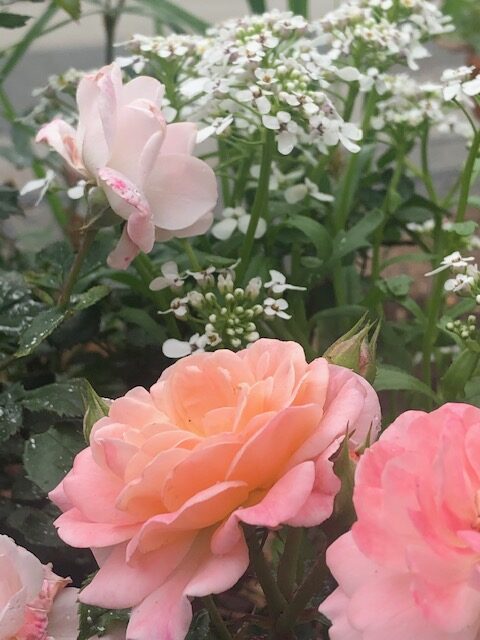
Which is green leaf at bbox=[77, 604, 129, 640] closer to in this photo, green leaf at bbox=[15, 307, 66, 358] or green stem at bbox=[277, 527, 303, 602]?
green stem at bbox=[277, 527, 303, 602]

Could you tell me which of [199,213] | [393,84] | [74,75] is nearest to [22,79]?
[74,75]

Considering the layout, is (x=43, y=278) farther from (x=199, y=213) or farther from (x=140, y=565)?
(x=140, y=565)

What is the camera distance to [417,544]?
23 cm

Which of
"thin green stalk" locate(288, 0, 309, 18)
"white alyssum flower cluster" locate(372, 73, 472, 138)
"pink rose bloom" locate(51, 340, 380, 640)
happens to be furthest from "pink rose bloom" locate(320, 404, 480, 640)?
"thin green stalk" locate(288, 0, 309, 18)

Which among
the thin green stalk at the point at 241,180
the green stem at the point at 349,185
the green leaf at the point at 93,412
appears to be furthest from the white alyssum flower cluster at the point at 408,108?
the green leaf at the point at 93,412

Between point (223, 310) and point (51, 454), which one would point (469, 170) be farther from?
point (51, 454)

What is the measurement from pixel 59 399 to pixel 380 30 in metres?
0.36

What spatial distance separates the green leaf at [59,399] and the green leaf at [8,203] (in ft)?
0.67

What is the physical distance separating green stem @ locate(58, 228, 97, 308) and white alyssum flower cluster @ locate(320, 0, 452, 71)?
0.80ft

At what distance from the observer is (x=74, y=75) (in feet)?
2.25

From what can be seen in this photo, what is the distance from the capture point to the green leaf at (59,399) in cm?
48

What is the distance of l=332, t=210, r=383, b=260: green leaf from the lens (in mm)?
601

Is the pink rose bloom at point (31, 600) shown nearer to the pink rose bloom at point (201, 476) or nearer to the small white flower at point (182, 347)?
the pink rose bloom at point (201, 476)

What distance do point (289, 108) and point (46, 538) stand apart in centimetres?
32
